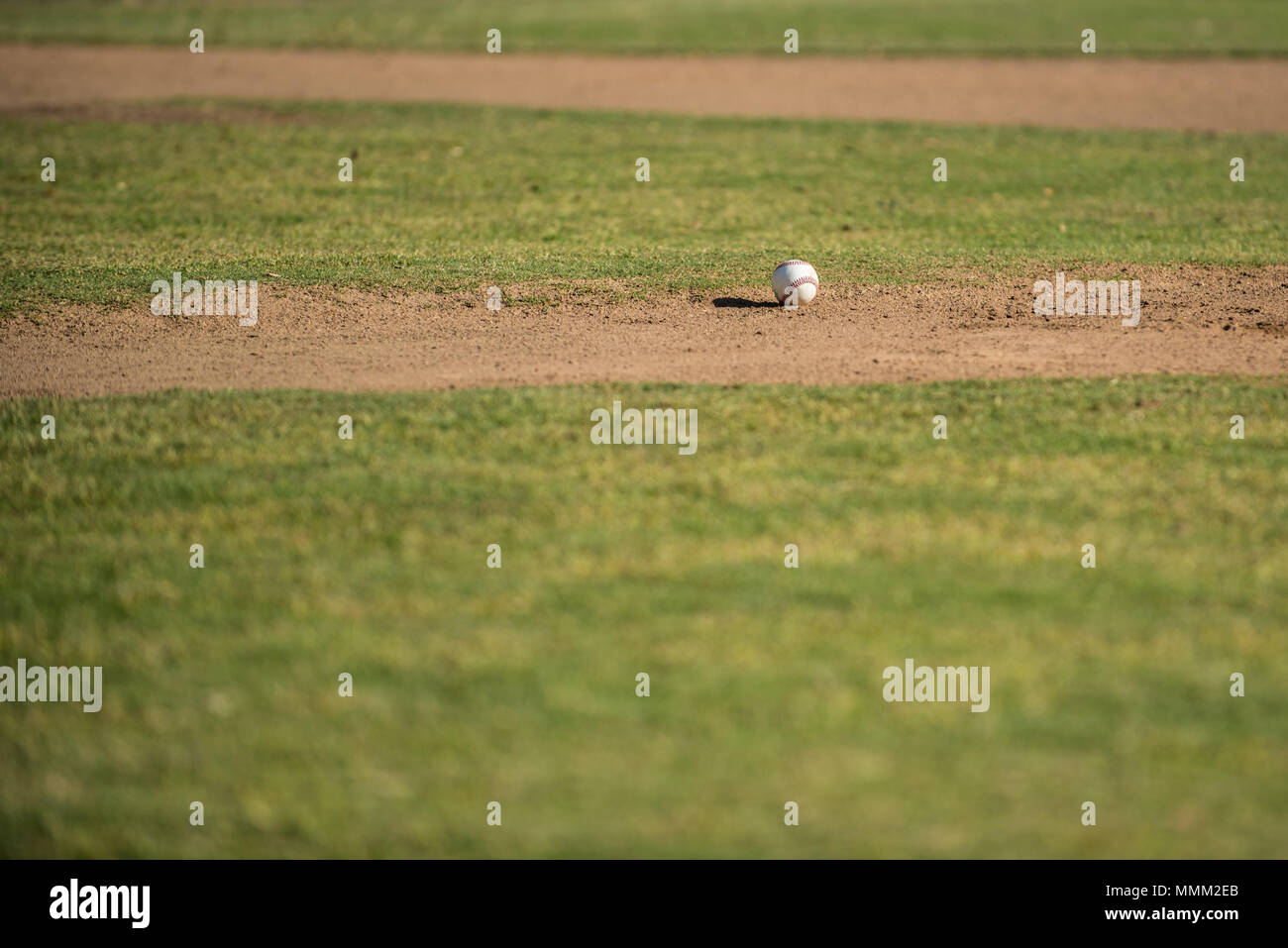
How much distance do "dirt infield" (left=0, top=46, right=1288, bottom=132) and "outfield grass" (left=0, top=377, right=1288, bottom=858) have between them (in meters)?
13.8

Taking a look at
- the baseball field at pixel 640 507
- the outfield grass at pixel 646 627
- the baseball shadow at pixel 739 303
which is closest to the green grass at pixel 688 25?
the baseball field at pixel 640 507

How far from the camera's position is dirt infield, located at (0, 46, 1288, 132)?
2131 centimetres

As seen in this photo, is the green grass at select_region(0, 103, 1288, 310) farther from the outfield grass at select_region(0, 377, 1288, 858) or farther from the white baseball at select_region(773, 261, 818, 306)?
the outfield grass at select_region(0, 377, 1288, 858)

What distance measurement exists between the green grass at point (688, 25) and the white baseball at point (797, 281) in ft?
55.5

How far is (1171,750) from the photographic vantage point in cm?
525

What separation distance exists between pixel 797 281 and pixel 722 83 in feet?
44.8

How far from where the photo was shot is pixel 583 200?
15711mm

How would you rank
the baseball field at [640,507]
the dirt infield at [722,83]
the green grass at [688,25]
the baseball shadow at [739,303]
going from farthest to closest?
1. the green grass at [688,25]
2. the dirt infield at [722,83]
3. the baseball shadow at [739,303]
4. the baseball field at [640,507]

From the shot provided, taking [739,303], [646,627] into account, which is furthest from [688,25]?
[646,627]

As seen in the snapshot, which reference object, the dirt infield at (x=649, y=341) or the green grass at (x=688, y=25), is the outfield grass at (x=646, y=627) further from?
the green grass at (x=688, y=25)

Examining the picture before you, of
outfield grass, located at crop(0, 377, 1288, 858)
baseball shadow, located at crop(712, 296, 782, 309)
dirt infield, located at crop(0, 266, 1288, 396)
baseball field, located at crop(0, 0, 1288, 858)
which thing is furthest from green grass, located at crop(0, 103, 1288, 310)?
outfield grass, located at crop(0, 377, 1288, 858)

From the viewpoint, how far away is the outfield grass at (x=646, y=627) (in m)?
4.96

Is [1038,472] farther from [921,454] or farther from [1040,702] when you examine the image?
[1040,702]

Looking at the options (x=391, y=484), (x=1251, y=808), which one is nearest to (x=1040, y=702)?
(x=1251, y=808)
